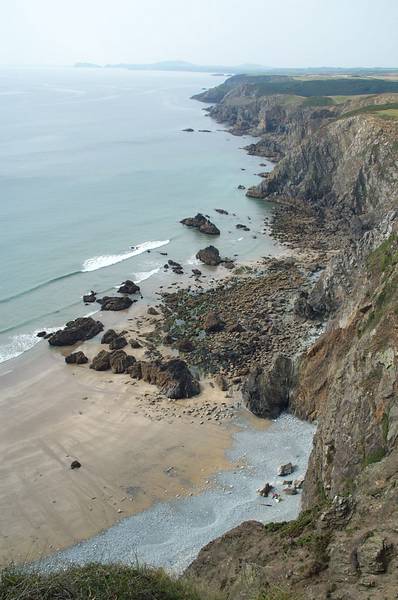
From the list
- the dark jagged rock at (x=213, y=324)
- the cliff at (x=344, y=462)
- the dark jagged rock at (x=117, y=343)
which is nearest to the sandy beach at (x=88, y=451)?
the dark jagged rock at (x=117, y=343)

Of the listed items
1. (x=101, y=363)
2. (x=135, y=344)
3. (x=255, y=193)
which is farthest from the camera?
(x=255, y=193)

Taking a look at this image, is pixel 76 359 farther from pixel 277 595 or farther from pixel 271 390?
pixel 277 595

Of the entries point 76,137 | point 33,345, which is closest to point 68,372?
point 33,345

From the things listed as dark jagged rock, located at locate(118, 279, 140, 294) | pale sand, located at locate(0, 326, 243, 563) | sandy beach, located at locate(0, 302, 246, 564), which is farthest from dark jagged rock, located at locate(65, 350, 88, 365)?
dark jagged rock, located at locate(118, 279, 140, 294)

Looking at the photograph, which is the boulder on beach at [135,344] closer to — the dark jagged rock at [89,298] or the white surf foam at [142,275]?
the dark jagged rock at [89,298]

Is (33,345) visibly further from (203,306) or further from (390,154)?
(390,154)

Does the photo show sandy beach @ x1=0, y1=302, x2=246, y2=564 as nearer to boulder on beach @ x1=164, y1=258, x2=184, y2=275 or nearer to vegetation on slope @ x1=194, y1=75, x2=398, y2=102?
boulder on beach @ x1=164, y1=258, x2=184, y2=275

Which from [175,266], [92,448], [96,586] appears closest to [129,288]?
[175,266]
